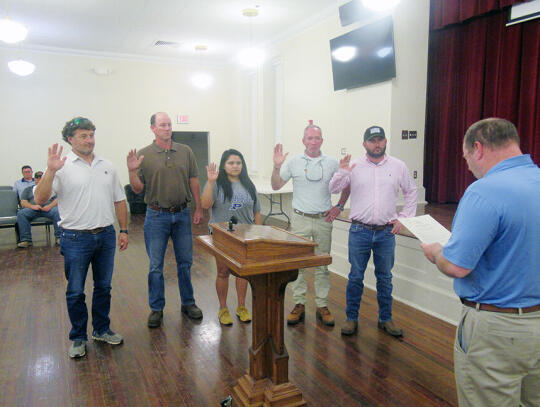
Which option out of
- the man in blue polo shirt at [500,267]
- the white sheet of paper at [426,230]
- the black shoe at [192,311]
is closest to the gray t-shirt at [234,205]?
the black shoe at [192,311]

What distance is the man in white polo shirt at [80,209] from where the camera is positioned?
2.53 meters

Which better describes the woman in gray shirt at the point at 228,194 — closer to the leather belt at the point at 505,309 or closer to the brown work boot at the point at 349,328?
the brown work boot at the point at 349,328

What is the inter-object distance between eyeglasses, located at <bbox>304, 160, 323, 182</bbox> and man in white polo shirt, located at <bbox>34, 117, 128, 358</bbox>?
1.44 m

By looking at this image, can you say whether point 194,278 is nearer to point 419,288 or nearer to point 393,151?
point 419,288

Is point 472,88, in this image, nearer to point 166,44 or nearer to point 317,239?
point 317,239

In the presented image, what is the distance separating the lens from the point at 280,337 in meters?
2.09

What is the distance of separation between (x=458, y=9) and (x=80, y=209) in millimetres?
5179

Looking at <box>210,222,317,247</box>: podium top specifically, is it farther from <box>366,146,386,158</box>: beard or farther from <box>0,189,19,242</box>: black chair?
<box>0,189,19,242</box>: black chair

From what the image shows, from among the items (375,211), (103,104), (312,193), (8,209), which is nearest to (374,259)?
(375,211)

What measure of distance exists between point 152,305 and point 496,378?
8.23ft

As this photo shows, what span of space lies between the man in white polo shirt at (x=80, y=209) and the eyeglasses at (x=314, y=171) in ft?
4.74

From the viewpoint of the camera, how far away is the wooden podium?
1924mm

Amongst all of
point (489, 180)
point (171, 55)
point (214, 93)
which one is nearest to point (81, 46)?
point (171, 55)

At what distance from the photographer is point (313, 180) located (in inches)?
124
